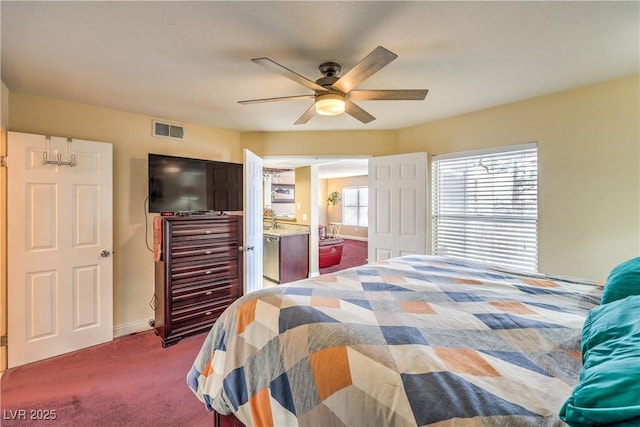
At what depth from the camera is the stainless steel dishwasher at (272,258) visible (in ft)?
15.6

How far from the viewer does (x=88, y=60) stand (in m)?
1.94

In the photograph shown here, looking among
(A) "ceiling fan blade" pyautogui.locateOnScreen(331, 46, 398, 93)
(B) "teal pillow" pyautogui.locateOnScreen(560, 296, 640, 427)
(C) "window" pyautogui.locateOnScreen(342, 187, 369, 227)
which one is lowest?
(B) "teal pillow" pyautogui.locateOnScreen(560, 296, 640, 427)

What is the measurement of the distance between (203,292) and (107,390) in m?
1.11

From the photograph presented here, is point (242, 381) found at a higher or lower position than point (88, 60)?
lower

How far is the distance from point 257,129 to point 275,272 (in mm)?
2383

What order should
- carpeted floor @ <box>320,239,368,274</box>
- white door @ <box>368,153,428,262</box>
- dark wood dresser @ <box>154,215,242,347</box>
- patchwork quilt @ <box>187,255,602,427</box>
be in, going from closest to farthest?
patchwork quilt @ <box>187,255,602,427</box> < dark wood dresser @ <box>154,215,242,347</box> < white door @ <box>368,153,428,262</box> < carpeted floor @ <box>320,239,368,274</box>

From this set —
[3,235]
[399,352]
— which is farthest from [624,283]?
[3,235]

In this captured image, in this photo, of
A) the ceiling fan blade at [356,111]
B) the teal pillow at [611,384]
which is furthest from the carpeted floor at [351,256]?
the teal pillow at [611,384]

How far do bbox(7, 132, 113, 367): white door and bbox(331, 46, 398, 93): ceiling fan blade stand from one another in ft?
8.21

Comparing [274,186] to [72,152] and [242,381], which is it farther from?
[242,381]

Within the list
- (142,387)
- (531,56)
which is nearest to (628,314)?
(531,56)

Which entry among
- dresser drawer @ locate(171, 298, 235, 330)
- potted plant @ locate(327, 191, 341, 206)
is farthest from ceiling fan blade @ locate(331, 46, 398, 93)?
potted plant @ locate(327, 191, 341, 206)

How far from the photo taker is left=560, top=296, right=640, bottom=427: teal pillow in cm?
51

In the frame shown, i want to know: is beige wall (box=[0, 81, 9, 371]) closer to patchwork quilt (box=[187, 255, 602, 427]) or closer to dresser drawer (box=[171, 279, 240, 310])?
dresser drawer (box=[171, 279, 240, 310])
